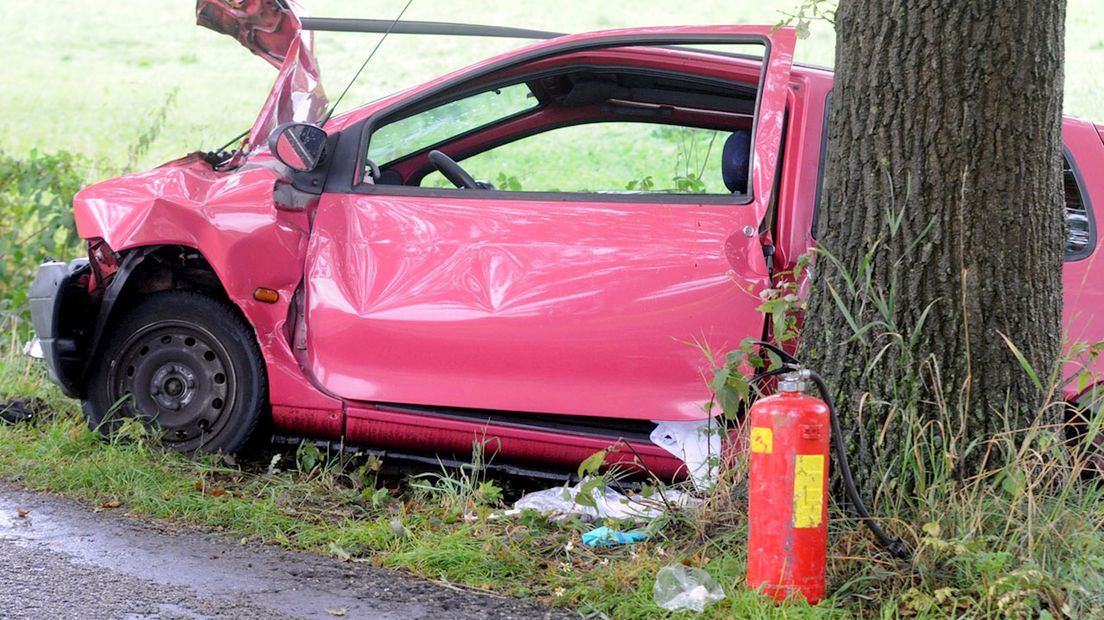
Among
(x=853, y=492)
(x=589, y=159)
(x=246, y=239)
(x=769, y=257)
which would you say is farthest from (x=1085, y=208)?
(x=589, y=159)

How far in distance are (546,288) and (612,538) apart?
929 millimetres

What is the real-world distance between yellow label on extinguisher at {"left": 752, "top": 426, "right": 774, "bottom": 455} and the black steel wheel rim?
2.24 m

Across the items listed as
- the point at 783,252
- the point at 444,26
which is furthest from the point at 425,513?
the point at 444,26

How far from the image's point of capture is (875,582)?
11.2 feet

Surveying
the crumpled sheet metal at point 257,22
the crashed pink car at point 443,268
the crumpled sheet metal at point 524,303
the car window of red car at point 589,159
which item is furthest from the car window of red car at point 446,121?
the car window of red car at point 589,159

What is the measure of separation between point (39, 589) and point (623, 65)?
2791 mm

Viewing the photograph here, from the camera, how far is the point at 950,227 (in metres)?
3.58

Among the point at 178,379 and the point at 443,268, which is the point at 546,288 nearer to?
the point at 443,268

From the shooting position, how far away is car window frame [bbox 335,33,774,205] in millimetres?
4242

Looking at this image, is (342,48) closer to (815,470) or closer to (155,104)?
(155,104)

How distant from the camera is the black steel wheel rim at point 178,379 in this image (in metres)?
4.74

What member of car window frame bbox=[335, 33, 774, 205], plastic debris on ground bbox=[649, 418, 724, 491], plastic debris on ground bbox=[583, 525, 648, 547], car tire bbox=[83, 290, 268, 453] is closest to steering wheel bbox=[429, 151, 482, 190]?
car window frame bbox=[335, 33, 774, 205]

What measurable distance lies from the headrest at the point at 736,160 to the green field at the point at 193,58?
8.76 metres

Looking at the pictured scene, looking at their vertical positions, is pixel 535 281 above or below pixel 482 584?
above
